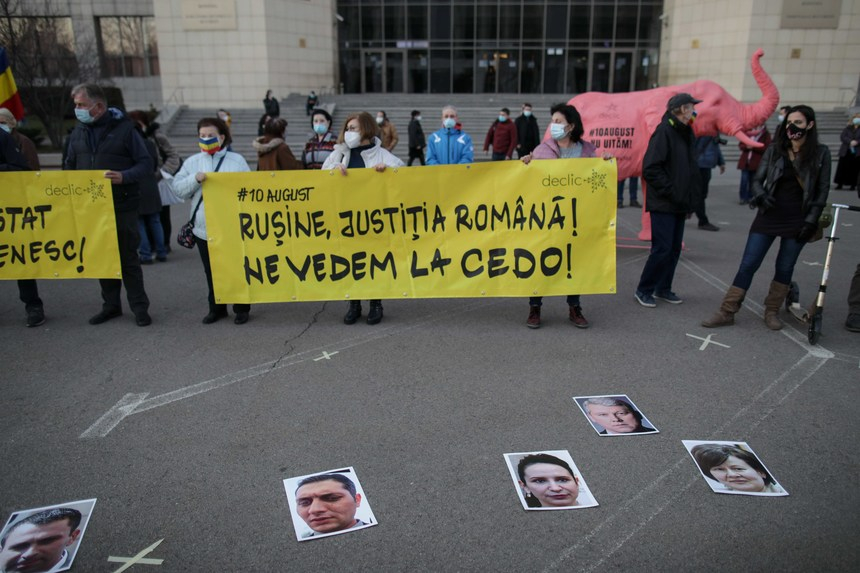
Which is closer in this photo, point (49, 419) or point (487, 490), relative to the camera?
point (487, 490)

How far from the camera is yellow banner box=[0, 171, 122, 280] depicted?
234 inches

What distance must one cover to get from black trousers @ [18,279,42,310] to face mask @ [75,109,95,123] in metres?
1.73

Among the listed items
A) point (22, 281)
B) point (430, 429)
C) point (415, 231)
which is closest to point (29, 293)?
point (22, 281)

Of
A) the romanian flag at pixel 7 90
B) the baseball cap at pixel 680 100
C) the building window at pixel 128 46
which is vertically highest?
the building window at pixel 128 46

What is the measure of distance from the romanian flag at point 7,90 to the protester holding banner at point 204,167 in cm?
287

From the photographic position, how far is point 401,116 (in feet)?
97.1

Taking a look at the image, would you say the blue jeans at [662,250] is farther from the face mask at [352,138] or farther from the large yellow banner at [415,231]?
the face mask at [352,138]

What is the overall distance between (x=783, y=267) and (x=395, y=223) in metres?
3.54

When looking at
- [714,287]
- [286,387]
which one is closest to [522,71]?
[714,287]

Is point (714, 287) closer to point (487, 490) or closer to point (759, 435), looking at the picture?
point (759, 435)

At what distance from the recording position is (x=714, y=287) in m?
7.17

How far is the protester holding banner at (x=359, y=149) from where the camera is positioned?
222 inches

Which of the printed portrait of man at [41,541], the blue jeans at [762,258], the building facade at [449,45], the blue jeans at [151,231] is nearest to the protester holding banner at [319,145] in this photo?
the blue jeans at [151,231]

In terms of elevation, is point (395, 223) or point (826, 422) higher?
point (395, 223)
